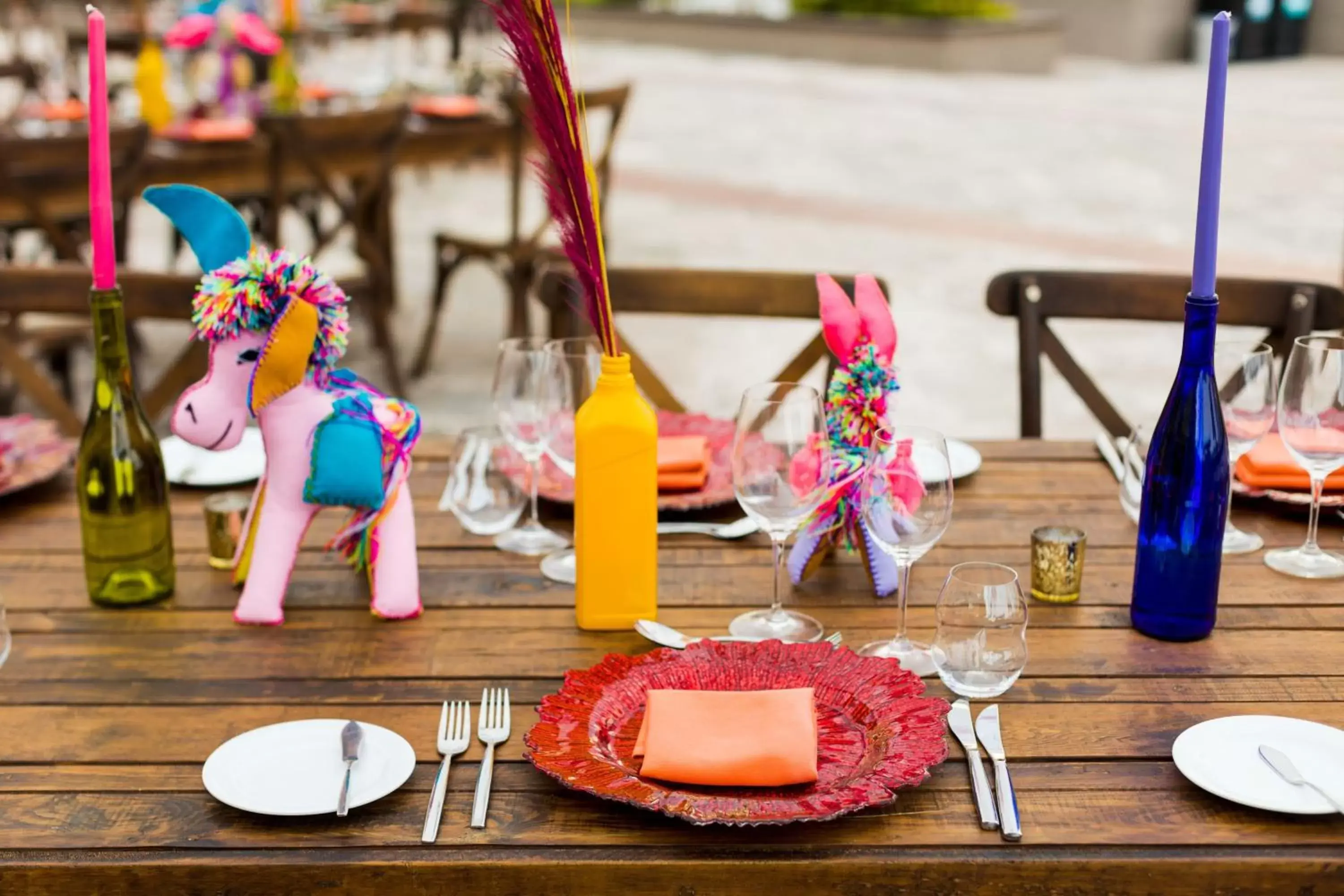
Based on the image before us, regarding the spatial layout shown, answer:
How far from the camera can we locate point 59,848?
38.3 inches

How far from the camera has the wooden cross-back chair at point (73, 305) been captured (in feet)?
6.98

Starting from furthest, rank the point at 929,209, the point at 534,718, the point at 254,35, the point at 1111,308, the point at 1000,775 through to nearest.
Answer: the point at 929,209 < the point at 254,35 < the point at 1111,308 < the point at 534,718 < the point at 1000,775

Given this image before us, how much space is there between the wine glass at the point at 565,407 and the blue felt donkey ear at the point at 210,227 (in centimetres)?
31

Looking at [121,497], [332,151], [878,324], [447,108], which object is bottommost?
[121,497]

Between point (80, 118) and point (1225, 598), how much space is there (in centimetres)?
Answer: 393

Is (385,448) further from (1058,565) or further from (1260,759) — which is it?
(1260,759)

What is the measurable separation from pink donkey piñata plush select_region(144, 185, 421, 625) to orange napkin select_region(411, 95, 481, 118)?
3227 millimetres

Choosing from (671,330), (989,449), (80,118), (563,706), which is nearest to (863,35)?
(671,330)

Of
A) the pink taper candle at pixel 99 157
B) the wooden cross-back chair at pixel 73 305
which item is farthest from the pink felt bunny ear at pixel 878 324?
the wooden cross-back chair at pixel 73 305

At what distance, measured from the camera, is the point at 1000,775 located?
1031 mm

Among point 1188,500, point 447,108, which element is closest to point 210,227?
point 1188,500

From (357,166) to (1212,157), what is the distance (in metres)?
3.47

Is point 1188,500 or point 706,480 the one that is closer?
point 1188,500

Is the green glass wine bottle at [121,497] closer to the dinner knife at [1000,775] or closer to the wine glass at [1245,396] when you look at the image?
the dinner knife at [1000,775]
